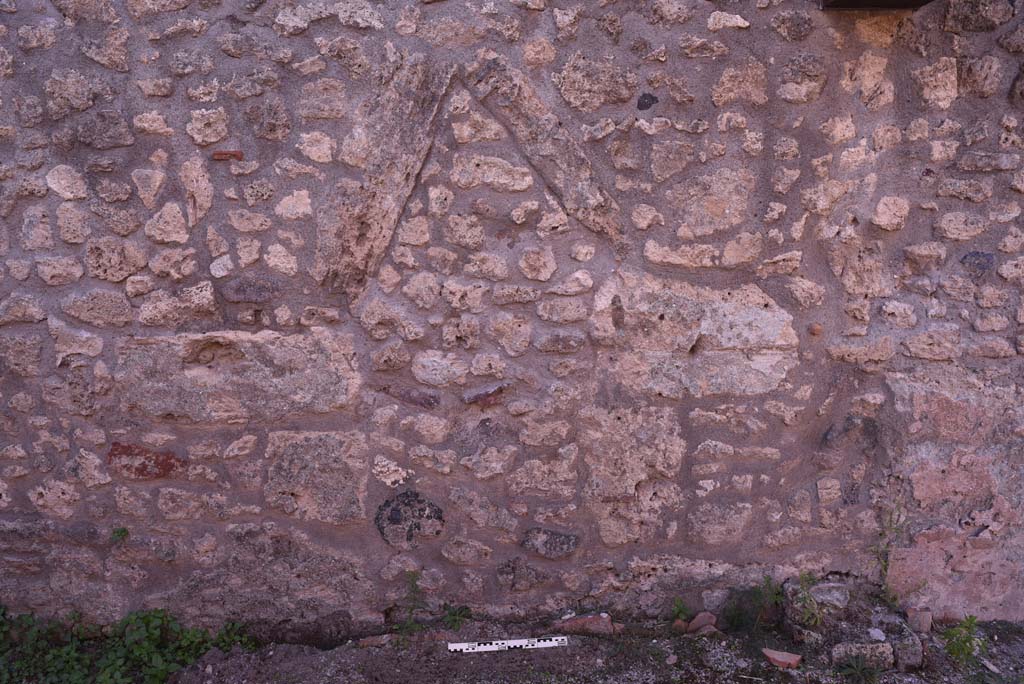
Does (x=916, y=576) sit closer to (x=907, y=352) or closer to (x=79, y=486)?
(x=907, y=352)

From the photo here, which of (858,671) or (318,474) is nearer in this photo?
(858,671)

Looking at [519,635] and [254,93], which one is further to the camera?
[519,635]

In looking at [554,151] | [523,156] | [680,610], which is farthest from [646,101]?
[680,610]

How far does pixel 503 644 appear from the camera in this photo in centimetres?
278

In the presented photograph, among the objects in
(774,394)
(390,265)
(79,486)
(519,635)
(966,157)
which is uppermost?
(966,157)

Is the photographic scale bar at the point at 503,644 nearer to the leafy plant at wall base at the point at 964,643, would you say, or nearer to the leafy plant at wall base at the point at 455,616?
the leafy plant at wall base at the point at 455,616

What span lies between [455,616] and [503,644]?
0.68 feet

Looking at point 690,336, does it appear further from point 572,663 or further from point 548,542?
point 572,663

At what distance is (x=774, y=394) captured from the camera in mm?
2768

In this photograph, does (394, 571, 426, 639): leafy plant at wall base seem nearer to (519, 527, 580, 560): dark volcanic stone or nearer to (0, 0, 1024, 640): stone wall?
(0, 0, 1024, 640): stone wall

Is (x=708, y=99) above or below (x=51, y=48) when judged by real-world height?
below

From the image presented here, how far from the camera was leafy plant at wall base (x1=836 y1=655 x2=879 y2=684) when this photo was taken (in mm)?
2592

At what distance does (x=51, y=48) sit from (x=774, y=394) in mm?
2748

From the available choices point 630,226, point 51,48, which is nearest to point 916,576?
point 630,226
